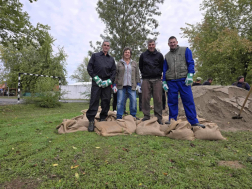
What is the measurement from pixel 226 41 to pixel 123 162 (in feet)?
48.8

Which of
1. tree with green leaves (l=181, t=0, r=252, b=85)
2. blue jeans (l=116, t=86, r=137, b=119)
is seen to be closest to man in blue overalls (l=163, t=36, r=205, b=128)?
blue jeans (l=116, t=86, r=137, b=119)

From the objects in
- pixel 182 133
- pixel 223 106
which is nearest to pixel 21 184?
pixel 182 133

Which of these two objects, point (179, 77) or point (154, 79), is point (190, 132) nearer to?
point (179, 77)

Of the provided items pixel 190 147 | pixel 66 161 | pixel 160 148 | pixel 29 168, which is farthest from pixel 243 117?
pixel 29 168

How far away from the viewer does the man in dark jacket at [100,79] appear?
3.55 meters

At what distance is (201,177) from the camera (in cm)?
169

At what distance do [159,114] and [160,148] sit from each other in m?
1.40

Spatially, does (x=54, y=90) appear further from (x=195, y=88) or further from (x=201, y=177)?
(x=201, y=177)

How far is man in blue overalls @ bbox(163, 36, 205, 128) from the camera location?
3.46m

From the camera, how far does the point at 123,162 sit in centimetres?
201

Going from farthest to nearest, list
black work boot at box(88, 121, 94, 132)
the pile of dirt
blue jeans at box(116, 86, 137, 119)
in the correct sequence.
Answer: the pile of dirt
blue jeans at box(116, 86, 137, 119)
black work boot at box(88, 121, 94, 132)

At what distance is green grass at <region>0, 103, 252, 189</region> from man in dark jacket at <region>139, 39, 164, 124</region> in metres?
1.03

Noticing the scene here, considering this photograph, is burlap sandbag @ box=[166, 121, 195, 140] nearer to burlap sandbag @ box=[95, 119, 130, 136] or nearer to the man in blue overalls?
the man in blue overalls

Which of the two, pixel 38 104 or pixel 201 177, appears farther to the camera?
pixel 38 104
